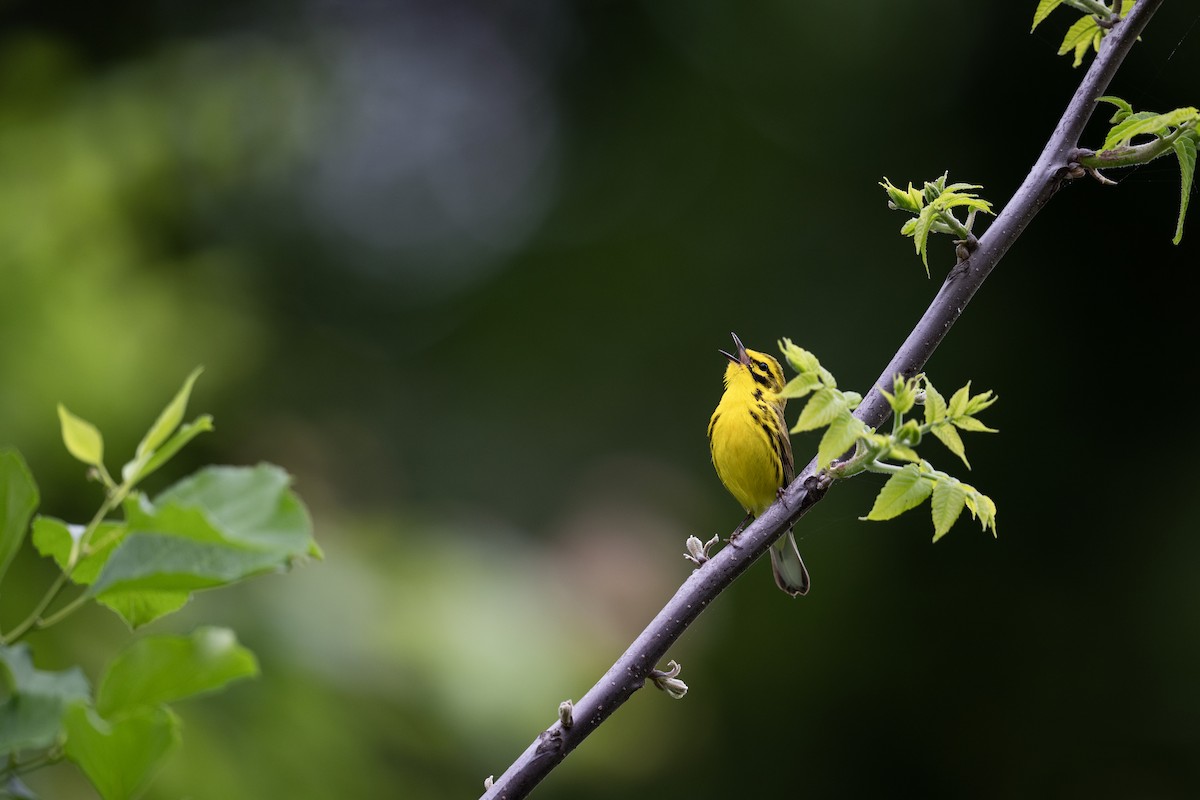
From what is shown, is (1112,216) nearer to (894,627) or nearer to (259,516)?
(894,627)

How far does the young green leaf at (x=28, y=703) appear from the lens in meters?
0.50

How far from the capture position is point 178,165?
4.71 m

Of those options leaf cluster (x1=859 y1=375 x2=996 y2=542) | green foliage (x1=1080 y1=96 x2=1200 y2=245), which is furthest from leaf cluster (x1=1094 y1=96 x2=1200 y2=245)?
leaf cluster (x1=859 y1=375 x2=996 y2=542)

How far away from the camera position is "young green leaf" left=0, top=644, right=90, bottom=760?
1.63 ft

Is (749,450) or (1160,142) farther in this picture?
(749,450)

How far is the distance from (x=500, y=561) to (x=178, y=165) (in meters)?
2.31

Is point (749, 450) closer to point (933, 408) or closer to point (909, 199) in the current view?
point (909, 199)

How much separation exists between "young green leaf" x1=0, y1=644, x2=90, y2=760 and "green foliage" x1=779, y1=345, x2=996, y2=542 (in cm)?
52

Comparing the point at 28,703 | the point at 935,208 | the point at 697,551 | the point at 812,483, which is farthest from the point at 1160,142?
the point at 28,703

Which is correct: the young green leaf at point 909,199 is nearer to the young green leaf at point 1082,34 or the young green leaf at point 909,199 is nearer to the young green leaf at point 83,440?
the young green leaf at point 1082,34

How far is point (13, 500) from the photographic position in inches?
22.8

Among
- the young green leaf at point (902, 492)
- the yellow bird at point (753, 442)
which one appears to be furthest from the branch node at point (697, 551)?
the yellow bird at point (753, 442)

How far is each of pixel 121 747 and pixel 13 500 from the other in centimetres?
15

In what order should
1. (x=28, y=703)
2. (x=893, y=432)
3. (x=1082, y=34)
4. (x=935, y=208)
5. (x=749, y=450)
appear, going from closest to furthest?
(x=28, y=703) → (x=893, y=432) → (x=935, y=208) → (x=1082, y=34) → (x=749, y=450)
